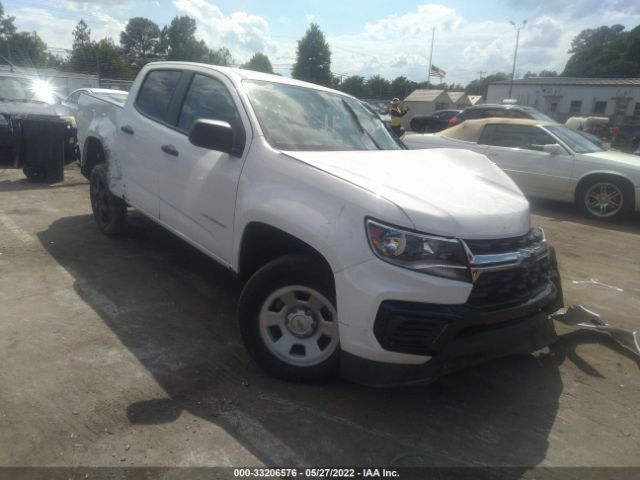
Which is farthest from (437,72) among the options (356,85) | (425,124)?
(425,124)

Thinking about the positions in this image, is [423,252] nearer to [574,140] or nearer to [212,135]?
[212,135]

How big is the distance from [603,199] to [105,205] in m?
7.43

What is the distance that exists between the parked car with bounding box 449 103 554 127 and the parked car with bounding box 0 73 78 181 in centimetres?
909

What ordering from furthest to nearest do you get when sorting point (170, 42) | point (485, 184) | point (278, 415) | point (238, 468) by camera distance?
point (170, 42), point (485, 184), point (278, 415), point (238, 468)

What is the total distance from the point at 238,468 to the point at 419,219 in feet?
4.86

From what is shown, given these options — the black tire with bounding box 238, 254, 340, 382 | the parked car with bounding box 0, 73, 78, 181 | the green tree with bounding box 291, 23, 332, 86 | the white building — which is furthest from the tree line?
the black tire with bounding box 238, 254, 340, 382

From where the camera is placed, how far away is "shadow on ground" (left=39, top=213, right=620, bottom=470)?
2615 mm

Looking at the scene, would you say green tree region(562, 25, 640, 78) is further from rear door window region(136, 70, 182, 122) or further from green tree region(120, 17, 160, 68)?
rear door window region(136, 70, 182, 122)

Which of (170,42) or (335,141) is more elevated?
(170,42)

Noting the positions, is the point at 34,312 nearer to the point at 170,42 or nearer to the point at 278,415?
the point at 278,415

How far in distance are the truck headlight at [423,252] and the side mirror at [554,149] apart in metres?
7.06

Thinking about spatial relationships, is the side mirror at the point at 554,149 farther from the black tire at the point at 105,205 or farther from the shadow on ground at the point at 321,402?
the black tire at the point at 105,205

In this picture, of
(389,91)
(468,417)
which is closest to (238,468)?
(468,417)

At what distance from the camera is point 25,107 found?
9539mm
